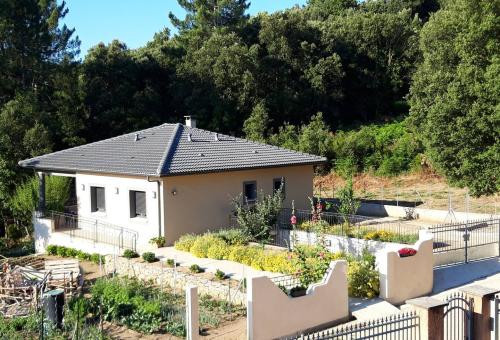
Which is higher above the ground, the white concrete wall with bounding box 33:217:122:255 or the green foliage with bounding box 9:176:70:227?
the green foliage with bounding box 9:176:70:227

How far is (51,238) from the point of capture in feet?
77.1

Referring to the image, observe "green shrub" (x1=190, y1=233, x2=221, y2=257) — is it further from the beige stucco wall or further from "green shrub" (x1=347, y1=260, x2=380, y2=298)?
"green shrub" (x1=347, y1=260, x2=380, y2=298)

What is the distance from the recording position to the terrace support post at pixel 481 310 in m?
10.0

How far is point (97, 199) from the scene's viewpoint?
24266 mm

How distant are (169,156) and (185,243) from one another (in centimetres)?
417

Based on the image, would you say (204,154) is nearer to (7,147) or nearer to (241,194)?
(241,194)

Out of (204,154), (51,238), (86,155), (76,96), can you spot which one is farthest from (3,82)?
(204,154)

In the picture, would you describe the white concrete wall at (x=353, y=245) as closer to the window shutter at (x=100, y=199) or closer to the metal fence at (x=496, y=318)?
the metal fence at (x=496, y=318)

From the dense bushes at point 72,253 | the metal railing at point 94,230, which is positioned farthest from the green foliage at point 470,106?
the dense bushes at point 72,253

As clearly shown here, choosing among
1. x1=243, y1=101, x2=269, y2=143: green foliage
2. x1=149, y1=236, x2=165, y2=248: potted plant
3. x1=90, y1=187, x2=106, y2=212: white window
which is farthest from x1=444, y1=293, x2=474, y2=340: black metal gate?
x1=243, y1=101, x2=269, y2=143: green foliage

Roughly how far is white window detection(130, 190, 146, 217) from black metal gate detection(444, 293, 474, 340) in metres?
13.7

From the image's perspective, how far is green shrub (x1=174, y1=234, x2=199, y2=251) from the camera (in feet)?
63.7

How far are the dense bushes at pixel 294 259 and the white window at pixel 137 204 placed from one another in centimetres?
282

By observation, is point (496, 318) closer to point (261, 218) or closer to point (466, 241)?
point (466, 241)
